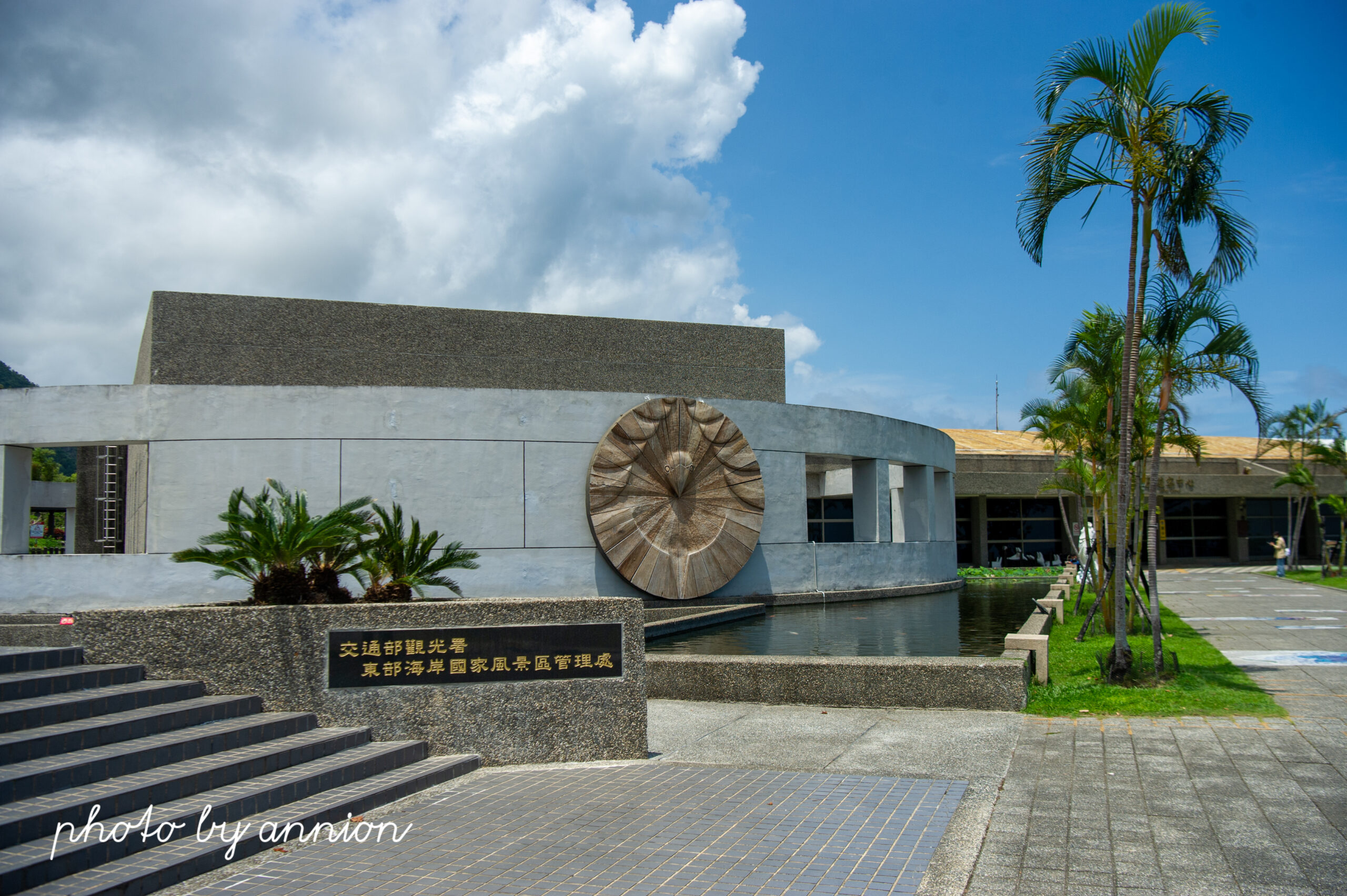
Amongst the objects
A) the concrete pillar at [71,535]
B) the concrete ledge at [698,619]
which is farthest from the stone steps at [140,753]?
the concrete pillar at [71,535]

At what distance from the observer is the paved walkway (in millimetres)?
4457

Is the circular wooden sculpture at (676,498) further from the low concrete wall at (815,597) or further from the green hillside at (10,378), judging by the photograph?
the green hillside at (10,378)

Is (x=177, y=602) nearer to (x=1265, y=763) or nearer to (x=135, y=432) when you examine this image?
(x=135, y=432)

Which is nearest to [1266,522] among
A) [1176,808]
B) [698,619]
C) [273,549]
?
[698,619]

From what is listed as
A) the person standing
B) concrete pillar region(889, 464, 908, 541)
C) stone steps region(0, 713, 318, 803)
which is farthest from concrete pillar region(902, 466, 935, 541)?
stone steps region(0, 713, 318, 803)

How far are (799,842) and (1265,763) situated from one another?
11.3 ft

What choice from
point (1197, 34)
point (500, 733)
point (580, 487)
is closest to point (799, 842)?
point (500, 733)

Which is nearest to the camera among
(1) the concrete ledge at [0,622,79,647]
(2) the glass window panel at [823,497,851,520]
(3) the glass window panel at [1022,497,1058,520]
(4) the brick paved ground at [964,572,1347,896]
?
(4) the brick paved ground at [964,572,1347,896]

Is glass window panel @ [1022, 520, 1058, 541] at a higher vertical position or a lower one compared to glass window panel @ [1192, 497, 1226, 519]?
lower

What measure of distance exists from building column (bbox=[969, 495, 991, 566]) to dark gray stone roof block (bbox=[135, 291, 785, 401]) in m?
15.8

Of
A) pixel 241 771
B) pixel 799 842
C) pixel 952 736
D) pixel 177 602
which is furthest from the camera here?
pixel 177 602

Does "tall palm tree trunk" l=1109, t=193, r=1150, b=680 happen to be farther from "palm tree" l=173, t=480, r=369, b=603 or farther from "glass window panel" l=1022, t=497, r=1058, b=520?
"glass window panel" l=1022, t=497, r=1058, b=520

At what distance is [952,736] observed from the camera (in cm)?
738

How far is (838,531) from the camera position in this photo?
30.8 meters
